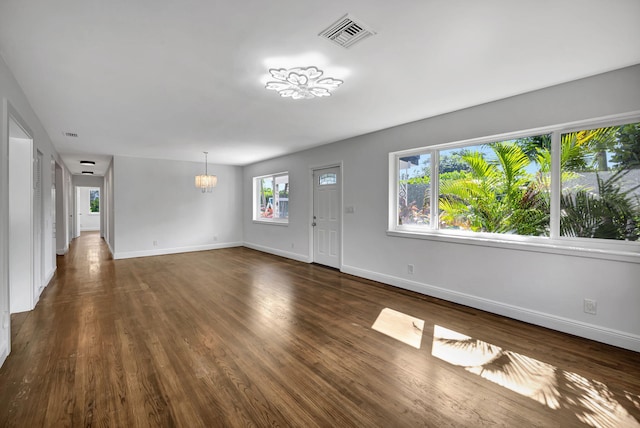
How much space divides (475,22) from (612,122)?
1.88 meters

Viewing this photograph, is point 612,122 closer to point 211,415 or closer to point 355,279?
point 355,279

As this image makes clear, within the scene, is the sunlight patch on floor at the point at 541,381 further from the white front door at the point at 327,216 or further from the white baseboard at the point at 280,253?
the white baseboard at the point at 280,253

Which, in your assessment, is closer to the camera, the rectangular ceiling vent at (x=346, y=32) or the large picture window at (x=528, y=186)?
the rectangular ceiling vent at (x=346, y=32)

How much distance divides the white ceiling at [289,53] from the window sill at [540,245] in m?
1.60

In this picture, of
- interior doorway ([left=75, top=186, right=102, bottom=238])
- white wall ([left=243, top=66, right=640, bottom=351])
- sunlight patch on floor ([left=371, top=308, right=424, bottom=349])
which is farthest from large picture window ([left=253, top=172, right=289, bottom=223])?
interior doorway ([left=75, top=186, right=102, bottom=238])

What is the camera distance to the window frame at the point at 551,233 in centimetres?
267

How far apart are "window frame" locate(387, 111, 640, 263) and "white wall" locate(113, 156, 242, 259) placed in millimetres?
5641

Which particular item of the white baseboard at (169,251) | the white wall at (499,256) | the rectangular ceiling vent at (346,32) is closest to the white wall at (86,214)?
the white baseboard at (169,251)

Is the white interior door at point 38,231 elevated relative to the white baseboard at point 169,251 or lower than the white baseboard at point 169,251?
elevated

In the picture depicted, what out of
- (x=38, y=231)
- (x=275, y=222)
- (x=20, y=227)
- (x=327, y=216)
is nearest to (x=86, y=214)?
(x=275, y=222)

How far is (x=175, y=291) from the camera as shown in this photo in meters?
4.29

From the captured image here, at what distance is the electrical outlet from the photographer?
8.95 feet

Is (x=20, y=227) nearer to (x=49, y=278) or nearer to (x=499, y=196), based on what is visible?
(x=49, y=278)

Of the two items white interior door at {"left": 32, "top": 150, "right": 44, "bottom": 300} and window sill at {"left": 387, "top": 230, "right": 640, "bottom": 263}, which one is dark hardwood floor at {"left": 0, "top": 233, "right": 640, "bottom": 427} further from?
window sill at {"left": 387, "top": 230, "right": 640, "bottom": 263}
